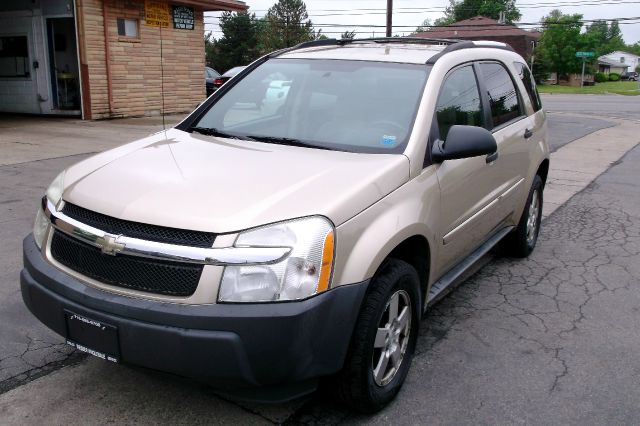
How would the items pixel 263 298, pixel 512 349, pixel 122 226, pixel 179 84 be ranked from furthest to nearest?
pixel 179 84, pixel 512 349, pixel 122 226, pixel 263 298

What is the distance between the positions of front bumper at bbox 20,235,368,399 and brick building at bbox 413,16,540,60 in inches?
1280

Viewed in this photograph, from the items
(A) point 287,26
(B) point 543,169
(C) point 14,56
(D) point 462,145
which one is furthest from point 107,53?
(A) point 287,26

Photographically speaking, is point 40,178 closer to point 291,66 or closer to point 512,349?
point 291,66

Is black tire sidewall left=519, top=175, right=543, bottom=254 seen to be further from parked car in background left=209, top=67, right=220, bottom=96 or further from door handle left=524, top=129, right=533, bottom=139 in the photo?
parked car in background left=209, top=67, right=220, bottom=96

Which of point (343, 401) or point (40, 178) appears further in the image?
point (40, 178)

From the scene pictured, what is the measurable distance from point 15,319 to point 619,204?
7100mm

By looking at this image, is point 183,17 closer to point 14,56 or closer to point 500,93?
point 14,56

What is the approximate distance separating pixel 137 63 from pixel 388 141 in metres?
14.1

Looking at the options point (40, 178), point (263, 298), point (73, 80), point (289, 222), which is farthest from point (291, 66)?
point (73, 80)

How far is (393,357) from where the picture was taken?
3127 millimetres

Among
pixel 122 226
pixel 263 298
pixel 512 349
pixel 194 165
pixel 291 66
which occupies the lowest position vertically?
pixel 512 349

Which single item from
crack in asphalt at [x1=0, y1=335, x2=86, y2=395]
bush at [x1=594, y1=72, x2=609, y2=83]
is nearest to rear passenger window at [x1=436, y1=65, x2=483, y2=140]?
crack in asphalt at [x1=0, y1=335, x2=86, y2=395]

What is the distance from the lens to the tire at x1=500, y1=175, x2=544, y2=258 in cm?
535

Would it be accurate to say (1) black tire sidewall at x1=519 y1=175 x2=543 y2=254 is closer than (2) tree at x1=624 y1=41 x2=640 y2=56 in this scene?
Yes
